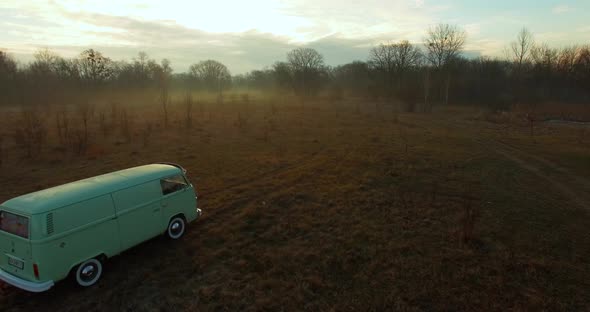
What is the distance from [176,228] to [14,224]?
3234mm

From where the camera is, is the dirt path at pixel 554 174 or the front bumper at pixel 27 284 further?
the dirt path at pixel 554 174

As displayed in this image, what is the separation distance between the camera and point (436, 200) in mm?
10648

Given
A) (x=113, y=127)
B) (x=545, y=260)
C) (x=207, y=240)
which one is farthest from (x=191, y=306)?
(x=113, y=127)

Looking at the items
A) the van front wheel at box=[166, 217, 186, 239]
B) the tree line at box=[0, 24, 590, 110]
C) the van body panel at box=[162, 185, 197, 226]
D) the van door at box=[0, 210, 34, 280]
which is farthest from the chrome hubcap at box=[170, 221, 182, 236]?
the tree line at box=[0, 24, 590, 110]

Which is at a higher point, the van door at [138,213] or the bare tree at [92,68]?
the bare tree at [92,68]

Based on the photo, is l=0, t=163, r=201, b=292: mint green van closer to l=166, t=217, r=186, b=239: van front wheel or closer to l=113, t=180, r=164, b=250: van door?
l=113, t=180, r=164, b=250: van door

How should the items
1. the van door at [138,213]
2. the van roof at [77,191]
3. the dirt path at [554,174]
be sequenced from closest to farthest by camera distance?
the van roof at [77,191] → the van door at [138,213] → the dirt path at [554,174]

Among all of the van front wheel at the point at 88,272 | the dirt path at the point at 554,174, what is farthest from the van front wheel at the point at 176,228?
the dirt path at the point at 554,174

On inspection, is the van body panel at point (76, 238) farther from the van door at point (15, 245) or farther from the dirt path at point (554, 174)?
the dirt path at point (554, 174)

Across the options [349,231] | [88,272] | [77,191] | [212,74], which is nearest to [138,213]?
[77,191]

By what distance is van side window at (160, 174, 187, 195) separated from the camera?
7.68 m

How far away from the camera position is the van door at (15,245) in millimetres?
5488

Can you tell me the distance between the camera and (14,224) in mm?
5715

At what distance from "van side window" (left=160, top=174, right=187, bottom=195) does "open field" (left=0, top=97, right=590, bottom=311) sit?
1354 mm
